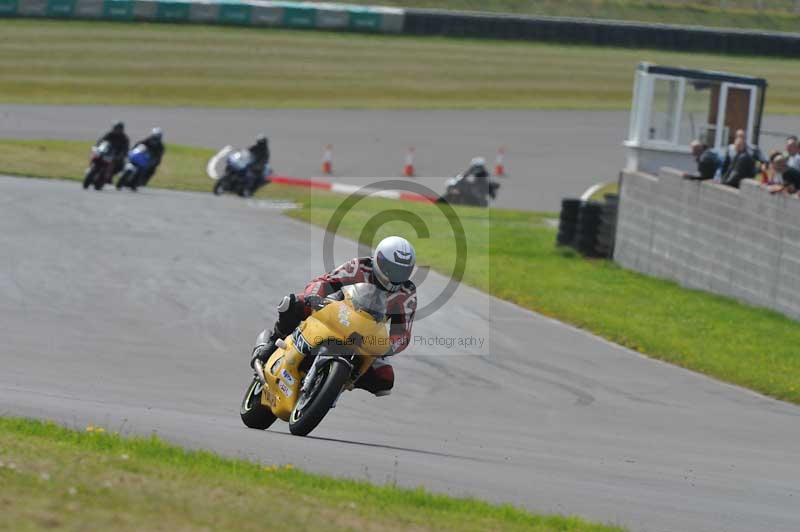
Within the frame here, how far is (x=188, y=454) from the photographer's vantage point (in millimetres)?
7480

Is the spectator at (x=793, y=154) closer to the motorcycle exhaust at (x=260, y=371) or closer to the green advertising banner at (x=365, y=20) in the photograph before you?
the motorcycle exhaust at (x=260, y=371)

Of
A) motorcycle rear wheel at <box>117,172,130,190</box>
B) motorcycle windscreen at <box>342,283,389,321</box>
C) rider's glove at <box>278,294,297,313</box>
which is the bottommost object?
motorcycle rear wheel at <box>117,172,130,190</box>

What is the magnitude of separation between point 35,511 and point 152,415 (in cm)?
389

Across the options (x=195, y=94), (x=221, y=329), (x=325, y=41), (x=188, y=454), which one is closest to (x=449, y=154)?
(x=195, y=94)

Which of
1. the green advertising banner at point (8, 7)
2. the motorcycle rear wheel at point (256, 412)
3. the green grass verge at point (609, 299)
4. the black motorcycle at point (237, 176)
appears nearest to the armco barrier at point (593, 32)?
the green advertising banner at point (8, 7)

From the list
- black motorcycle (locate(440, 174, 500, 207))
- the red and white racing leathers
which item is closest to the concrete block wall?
black motorcycle (locate(440, 174, 500, 207))

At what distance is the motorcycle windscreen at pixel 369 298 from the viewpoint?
9.12 metres

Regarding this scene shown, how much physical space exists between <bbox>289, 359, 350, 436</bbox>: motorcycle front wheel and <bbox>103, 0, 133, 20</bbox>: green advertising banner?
41.3m

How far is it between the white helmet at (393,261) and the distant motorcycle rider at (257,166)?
20506mm

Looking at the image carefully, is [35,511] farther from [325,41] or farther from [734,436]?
[325,41]

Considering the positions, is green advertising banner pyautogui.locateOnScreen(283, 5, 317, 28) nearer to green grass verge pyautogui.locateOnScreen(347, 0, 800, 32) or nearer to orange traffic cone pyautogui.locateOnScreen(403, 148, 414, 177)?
green grass verge pyautogui.locateOnScreen(347, 0, 800, 32)

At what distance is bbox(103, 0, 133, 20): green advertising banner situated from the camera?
48.3 meters

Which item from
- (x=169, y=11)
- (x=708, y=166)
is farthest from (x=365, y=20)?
(x=708, y=166)

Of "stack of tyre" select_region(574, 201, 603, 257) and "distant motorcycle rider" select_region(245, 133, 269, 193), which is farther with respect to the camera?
"distant motorcycle rider" select_region(245, 133, 269, 193)
